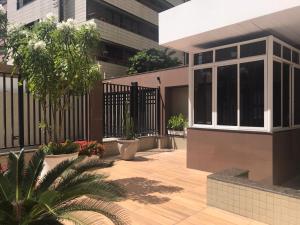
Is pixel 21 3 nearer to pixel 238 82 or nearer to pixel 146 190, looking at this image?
pixel 238 82

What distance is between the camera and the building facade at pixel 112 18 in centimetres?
2122

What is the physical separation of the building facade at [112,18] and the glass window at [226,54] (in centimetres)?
1411

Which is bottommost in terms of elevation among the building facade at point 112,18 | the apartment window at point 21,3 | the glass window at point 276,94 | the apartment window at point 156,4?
the glass window at point 276,94

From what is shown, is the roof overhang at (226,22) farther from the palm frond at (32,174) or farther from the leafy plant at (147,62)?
the leafy plant at (147,62)

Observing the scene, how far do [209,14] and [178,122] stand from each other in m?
6.45

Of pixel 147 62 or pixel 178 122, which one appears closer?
pixel 178 122

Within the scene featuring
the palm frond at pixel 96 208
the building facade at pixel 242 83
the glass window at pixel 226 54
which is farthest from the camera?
the glass window at pixel 226 54

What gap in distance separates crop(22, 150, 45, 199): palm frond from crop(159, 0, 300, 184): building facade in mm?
5036

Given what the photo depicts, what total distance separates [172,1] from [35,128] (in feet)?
82.9

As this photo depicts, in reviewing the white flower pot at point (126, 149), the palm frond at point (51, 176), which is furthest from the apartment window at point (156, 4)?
the palm frond at point (51, 176)

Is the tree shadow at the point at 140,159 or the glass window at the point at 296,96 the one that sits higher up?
the glass window at the point at 296,96

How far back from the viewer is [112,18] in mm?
22562

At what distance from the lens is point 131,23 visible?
2461 cm

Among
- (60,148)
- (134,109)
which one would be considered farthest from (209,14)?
(134,109)
